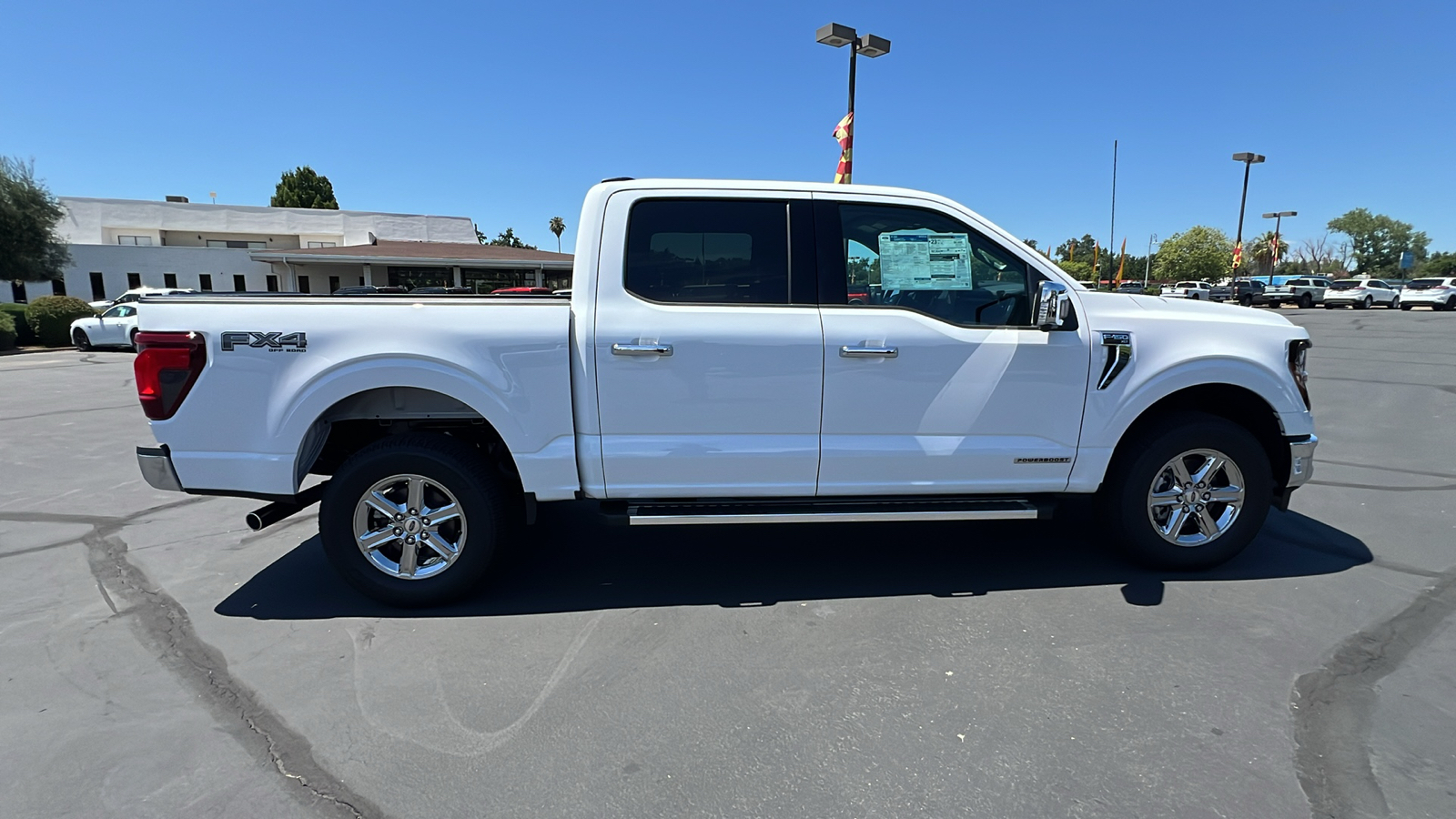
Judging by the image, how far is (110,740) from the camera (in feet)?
9.00

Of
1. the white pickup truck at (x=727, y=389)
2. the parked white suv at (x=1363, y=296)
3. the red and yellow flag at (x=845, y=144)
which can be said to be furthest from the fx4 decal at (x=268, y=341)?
the parked white suv at (x=1363, y=296)

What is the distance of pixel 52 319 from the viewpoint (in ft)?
74.7

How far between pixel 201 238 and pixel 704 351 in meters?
61.0

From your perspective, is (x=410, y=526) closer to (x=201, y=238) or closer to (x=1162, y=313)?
(x=1162, y=313)

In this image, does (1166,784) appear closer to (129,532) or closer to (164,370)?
(164,370)

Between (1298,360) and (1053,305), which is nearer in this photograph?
(1053,305)

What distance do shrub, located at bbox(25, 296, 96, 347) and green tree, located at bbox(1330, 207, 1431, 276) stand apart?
130 m

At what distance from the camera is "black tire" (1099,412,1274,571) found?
3977 millimetres

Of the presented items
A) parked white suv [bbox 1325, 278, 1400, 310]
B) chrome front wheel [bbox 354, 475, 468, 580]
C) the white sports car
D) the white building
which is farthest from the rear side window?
parked white suv [bbox 1325, 278, 1400, 310]

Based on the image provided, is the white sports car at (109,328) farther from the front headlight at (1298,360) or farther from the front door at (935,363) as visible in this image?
the front headlight at (1298,360)

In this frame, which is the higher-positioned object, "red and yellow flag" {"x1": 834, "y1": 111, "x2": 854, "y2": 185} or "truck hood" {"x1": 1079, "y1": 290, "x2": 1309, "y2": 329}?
"red and yellow flag" {"x1": 834, "y1": 111, "x2": 854, "y2": 185}

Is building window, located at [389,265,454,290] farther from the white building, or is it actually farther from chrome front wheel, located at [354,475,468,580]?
chrome front wheel, located at [354,475,468,580]

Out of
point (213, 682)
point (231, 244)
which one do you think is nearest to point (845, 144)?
point (213, 682)

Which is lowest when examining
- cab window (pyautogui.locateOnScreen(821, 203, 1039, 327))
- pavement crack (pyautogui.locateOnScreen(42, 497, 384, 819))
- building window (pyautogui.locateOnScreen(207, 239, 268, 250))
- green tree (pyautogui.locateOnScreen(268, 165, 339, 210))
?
pavement crack (pyautogui.locateOnScreen(42, 497, 384, 819))
